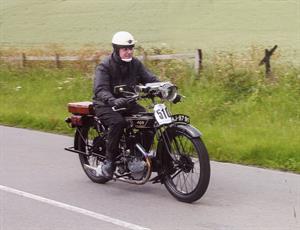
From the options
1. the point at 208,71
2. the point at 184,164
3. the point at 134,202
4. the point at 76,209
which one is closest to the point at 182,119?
the point at 184,164

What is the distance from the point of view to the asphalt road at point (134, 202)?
6.10 metres

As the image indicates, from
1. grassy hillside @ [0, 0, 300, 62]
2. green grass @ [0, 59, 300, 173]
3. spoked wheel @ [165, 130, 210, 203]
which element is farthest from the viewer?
grassy hillside @ [0, 0, 300, 62]

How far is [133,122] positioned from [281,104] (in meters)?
5.40

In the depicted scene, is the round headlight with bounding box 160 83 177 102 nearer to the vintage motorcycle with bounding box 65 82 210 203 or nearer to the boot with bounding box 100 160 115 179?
the vintage motorcycle with bounding box 65 82 210 203

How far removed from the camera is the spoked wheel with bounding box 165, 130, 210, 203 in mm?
6550

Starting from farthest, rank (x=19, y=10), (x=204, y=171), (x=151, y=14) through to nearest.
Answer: (x=19, y=10)
(x=151, y=14)
(x=204, y=171)

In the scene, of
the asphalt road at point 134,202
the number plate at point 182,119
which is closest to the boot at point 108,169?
the asphalt road at point 134,202

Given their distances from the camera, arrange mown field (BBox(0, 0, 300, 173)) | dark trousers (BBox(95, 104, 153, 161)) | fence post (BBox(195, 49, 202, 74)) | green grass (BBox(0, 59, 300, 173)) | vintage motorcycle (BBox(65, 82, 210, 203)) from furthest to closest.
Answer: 1. fence post (BBox(195, 49, 202, 74))
2. mown field (BBox(0, 0, 300, 173))
3. green grass (BBox(0, 59, 300, 173))
4. dark trousers (BBox(95, 104, 153, 161))
5. vintage motorcycle (BBox(65, 82, 210, 203))

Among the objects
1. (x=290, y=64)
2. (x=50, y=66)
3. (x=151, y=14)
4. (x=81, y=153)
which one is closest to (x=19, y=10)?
(x=151, y=14)

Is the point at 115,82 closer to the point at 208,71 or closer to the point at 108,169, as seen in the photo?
the point at 108,169

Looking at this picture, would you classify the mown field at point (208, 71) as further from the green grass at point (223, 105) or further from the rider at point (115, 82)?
the rider at point (115, 82)

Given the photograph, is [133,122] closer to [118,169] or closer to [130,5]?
[118,169]

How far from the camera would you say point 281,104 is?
1191cm

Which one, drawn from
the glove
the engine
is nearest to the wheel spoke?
the engine
